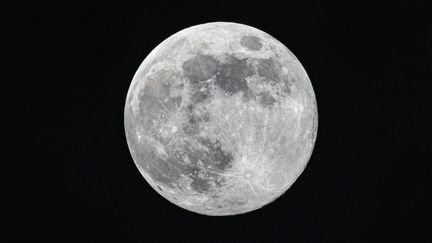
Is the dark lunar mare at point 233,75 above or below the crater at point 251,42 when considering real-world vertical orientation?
below

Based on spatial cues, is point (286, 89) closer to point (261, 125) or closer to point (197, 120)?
point (261, 125)

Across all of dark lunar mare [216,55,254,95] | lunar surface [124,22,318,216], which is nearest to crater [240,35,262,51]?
lunar surface [124,22,318,216]

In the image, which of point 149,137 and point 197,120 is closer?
point 197,120

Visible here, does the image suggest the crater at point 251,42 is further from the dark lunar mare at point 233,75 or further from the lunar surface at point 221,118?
the dark lunar mare at point 233,75

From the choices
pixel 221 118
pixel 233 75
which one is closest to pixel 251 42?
pixel 233 75

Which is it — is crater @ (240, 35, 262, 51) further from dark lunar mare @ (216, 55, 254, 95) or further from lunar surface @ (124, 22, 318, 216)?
dark lunar mare @ (216, 55, 254, 95)

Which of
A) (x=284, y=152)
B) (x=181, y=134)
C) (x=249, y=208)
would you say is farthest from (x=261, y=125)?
(x=249, y=208)

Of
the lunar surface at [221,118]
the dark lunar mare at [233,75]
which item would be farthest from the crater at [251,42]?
the dark lunar mare at [233,75]
